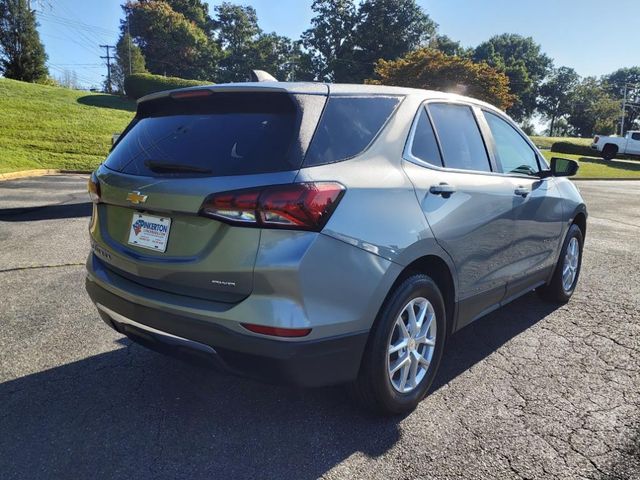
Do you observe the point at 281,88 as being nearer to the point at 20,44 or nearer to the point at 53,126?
the point at 53,126

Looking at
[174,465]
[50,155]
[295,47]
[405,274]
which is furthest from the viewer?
[295,47]

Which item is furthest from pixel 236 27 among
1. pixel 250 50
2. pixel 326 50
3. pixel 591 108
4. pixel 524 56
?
pixel 591 108

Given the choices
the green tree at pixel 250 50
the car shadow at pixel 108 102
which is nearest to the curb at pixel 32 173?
the car shadow at pixel 108 102

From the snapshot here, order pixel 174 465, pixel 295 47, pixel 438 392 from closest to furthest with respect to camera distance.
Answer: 1. pixel 174 465
2. pixel 438 392
3. pixel 295 47

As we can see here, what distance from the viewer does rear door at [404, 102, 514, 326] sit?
2779 mm

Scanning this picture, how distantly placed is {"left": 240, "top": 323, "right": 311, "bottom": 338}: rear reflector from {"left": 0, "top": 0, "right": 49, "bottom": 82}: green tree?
3973 cm

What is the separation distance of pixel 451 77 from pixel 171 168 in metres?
25.5

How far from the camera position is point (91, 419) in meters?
2.63

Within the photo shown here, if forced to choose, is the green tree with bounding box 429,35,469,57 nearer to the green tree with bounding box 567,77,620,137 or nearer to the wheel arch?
the green tree with bounding box 567,77,620,137

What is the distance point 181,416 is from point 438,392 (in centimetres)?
150

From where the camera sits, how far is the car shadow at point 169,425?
228 cm

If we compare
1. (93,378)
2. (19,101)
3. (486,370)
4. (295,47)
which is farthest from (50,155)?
(295,47)

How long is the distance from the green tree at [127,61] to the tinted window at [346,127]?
5586 centimetres

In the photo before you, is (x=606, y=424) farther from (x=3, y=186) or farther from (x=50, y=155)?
(x=50, y=155)
